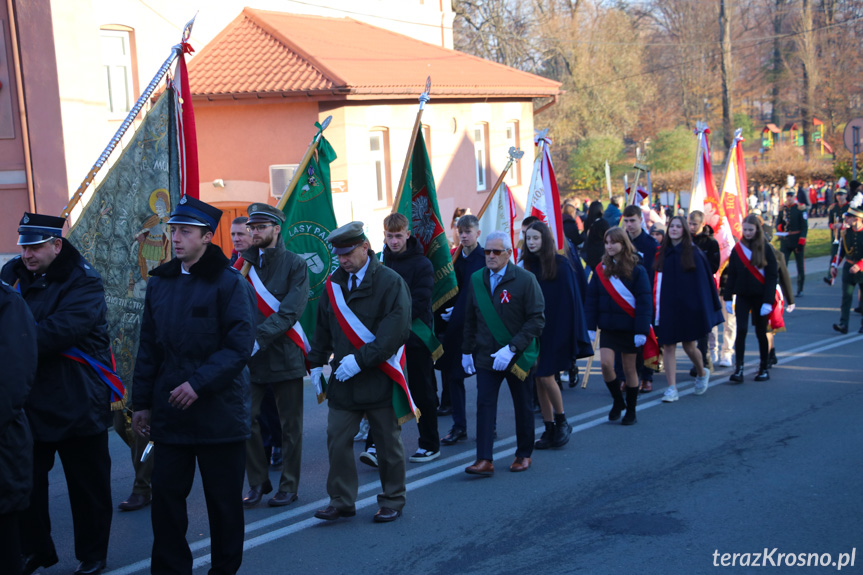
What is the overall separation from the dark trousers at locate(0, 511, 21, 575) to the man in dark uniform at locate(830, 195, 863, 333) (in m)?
11.7

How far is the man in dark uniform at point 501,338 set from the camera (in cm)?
680

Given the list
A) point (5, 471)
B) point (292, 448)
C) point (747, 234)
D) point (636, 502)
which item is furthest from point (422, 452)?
point (747, 234)

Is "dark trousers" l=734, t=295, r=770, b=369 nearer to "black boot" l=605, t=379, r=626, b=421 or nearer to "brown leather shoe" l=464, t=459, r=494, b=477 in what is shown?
"black boot" l=605, t=379, r=626, b=421

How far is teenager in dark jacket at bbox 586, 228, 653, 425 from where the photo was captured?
8.23 metres

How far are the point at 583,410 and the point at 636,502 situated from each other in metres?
2.95

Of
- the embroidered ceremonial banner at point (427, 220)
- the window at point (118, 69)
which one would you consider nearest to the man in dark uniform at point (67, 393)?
the embroidered ceremonial banner at point (427, 220)

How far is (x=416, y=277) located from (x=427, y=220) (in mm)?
1404

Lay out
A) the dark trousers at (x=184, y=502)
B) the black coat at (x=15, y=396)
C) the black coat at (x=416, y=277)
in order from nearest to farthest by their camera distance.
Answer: the black coat at (x=15, y=396) → the dark trousers at (x=184, y=502) → the black coat at (x=416, y=277)

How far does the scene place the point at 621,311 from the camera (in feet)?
27.2

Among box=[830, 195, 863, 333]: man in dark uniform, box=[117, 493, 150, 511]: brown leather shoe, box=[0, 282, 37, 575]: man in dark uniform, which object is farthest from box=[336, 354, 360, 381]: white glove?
box=[830, 195, 863, 333]: man in dark uniform

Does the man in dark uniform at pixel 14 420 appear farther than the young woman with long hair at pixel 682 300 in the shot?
No

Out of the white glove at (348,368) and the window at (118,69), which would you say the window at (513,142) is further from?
the white glove at (348,368)

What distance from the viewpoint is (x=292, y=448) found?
6336 mm

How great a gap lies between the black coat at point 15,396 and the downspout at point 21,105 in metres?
10.4
